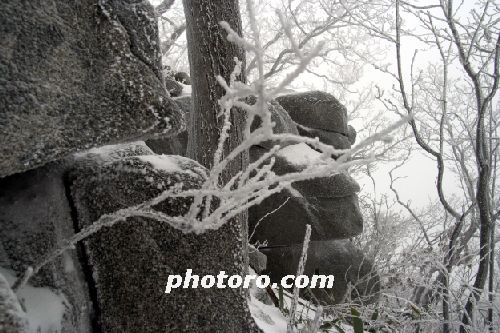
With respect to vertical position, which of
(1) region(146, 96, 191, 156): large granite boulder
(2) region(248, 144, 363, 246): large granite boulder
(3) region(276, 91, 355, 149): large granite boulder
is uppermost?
(3) region(276, 91, 355, 149): large granite boulder

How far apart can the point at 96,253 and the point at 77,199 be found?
198 mm

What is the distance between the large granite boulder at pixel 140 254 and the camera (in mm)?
1233

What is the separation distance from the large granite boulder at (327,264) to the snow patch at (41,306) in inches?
173

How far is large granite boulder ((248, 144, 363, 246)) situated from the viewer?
512 centimetres

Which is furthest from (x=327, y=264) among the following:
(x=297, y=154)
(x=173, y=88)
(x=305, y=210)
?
(x=173, y=88)

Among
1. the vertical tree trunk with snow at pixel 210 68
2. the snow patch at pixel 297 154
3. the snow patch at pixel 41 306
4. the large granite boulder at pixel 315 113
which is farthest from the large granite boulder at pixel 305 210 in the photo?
the snow patch at pixel 41 306

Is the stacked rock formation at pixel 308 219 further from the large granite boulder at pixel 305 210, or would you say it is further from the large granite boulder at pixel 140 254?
the large granite boulder at pixel 140 254

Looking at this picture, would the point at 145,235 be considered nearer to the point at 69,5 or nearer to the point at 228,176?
the point at 69,5

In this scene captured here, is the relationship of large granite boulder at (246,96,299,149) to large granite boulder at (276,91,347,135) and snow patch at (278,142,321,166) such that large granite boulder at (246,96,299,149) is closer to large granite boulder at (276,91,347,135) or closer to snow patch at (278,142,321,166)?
snow patch at (278,142,321,166)

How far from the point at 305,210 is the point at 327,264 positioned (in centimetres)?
105

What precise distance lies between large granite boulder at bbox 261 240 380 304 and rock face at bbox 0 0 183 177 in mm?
4440

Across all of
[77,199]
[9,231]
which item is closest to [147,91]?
[77,199]

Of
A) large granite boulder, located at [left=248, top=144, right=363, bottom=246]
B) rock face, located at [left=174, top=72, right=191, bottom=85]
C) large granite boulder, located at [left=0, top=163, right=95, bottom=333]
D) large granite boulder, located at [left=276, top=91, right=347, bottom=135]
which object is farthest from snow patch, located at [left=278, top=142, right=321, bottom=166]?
large granite boulder, located at [left=0, top=163, right=95, bottom=333]

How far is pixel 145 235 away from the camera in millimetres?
1243
